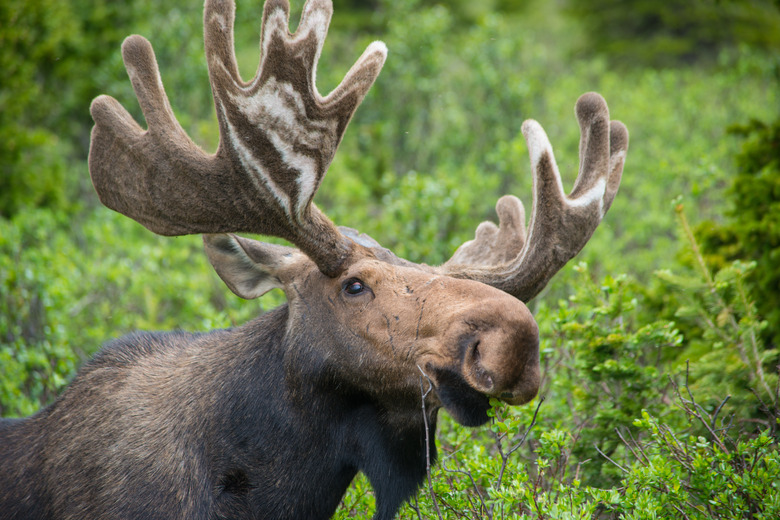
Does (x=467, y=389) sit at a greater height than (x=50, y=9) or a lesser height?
lesser

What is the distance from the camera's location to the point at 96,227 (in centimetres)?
761

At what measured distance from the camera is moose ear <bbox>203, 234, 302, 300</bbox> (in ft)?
10.1

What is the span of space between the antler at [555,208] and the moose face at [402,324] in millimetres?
403

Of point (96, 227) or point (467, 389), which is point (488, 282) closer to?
point (467, 389)

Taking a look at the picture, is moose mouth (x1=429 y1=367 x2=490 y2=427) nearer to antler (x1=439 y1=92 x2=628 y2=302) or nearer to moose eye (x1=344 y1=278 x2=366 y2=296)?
moose eye (x1=344 y1=278 x2=366 y2=296)

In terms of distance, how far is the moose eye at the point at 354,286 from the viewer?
274 cm

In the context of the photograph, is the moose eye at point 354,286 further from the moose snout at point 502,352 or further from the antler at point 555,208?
the moose snout at point 502,352

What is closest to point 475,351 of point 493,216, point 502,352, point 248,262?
point 502,352

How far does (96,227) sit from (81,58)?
4836 millimetres

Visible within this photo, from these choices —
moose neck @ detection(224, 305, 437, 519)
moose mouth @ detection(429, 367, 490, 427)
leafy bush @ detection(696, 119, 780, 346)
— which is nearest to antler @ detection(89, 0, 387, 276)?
moose neck @ detection(224, 305, 437, 519)

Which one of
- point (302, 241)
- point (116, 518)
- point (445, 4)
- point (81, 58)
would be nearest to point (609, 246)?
point (302, 241)

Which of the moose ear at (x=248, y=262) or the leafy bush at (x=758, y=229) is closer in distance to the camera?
A: the moose ear at (x=248, y=262)

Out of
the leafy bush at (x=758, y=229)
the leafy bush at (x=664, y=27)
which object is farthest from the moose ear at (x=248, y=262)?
the leafy bush at (x=664, y=27)

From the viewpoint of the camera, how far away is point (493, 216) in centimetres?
847
